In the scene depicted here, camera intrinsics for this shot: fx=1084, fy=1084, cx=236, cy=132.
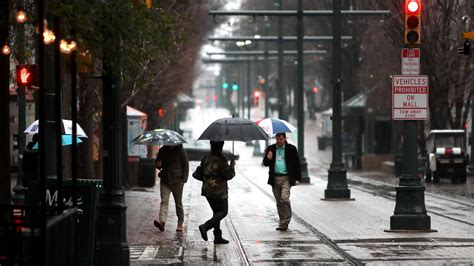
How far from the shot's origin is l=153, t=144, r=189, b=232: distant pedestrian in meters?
20.4

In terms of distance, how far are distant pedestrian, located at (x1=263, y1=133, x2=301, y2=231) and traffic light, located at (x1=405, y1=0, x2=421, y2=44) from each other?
9.68 ft

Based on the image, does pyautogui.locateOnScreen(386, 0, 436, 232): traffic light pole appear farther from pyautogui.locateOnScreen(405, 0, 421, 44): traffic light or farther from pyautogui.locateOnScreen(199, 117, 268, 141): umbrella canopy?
pyautogui.locateOnScreen(199, 117, 268, 141): umbrella canopy

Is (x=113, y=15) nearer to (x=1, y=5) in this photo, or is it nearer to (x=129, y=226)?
(x=1, y=5)

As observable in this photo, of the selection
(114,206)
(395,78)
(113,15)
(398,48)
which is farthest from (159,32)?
(398,48)

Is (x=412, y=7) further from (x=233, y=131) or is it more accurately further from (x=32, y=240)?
(x=32, y=240)

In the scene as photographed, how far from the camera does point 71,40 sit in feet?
40.4

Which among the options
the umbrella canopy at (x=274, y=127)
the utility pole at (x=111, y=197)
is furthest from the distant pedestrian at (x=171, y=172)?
the utility pole at (x=111, y=197)

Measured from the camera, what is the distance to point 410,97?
1995 centimetres

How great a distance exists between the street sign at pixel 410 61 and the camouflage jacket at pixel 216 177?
13.6 ft

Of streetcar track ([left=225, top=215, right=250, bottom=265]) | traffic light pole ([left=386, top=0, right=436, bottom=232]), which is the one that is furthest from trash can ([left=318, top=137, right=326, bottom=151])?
traffic light pole ([left=386, top=0, right=436, bottom=232])

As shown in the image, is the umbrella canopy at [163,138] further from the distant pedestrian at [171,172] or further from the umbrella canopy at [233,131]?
the umbrella canopy at [233,131]

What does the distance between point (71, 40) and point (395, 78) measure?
9009 mm

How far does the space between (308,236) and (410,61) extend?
3.72 metres

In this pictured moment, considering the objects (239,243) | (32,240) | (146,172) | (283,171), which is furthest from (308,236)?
(146,172)
